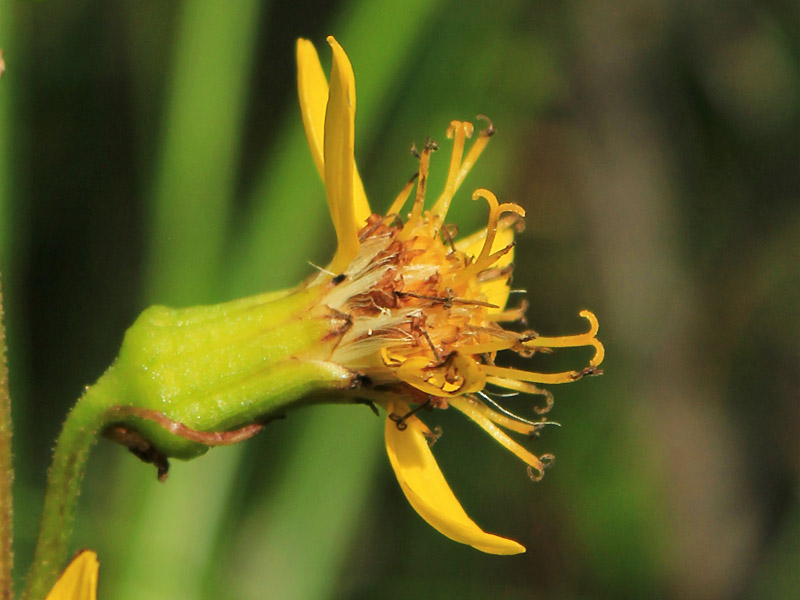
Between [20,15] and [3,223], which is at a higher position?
[20,15]

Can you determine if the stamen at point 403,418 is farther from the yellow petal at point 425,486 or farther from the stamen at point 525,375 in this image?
the stamen at point 525,375

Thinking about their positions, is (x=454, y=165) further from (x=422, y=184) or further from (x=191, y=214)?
(x=191, y=214)

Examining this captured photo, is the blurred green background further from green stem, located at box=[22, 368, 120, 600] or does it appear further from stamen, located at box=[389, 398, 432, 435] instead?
green stem, located at box=[22, 368, 120, 600]

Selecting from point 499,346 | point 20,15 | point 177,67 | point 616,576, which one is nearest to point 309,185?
point 177,67

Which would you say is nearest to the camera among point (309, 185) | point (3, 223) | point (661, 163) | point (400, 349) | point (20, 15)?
point (400, 349)

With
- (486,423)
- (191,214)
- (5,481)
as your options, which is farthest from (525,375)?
(191,214)

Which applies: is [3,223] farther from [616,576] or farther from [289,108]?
[616,576]
